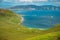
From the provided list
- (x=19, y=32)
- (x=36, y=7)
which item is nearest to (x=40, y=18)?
(x=36, y=7)

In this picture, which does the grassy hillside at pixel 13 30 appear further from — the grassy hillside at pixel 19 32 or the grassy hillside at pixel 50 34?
the grassy hillside at pixel 50 34

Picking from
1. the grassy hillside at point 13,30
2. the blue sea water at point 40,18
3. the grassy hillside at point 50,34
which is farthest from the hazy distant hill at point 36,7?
the grassy hillside at point 50,34

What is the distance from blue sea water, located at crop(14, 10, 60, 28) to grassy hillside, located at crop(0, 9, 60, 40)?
0.11m

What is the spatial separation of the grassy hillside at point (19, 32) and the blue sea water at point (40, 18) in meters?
0.11

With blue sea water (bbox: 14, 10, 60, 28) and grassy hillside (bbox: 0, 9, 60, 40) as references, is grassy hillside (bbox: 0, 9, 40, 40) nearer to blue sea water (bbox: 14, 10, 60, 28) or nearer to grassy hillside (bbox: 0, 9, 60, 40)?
grassy hillside (bbox: 0, 9, 60, 40)

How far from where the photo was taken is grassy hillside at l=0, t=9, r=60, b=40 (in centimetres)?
284

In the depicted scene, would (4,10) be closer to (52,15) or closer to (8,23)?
(8,23)

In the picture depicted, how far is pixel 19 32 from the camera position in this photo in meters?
2.91

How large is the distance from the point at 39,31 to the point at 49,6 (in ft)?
1.92

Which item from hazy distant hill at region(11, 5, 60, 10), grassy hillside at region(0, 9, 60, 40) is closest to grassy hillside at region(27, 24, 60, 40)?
grassy hillside at region(0, 9, 60, 40)

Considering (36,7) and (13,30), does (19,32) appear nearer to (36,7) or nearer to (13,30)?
(13,30)

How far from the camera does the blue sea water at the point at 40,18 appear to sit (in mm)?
2963

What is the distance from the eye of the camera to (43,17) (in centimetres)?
302

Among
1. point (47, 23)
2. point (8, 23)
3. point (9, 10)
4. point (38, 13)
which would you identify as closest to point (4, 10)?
point (9, 10)
